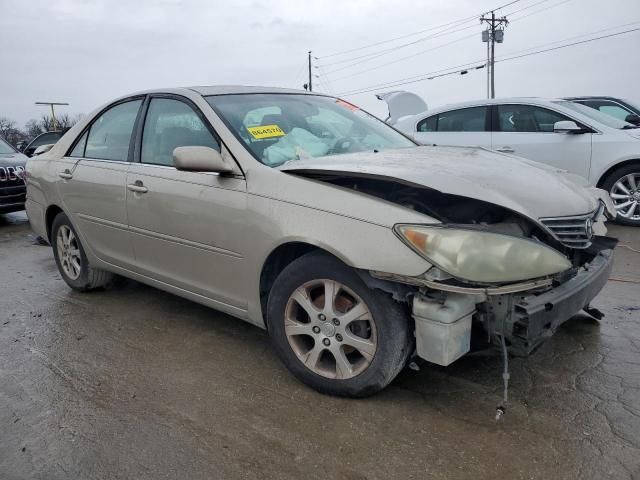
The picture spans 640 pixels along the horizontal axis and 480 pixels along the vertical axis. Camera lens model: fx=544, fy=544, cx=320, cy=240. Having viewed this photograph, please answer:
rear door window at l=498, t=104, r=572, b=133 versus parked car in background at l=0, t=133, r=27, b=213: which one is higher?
rear door window at l=498, t=104, r=572, b=133

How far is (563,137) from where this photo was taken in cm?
681

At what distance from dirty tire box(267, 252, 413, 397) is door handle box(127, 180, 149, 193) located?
129 cm

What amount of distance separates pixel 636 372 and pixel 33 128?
2107 inches

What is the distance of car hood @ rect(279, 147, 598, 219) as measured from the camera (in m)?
2.47

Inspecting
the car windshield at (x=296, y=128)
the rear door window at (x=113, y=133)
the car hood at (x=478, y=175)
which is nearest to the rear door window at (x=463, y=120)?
the car windshield at (x=296, y=128)

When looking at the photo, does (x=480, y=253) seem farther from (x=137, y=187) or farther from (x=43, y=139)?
(x=43, y=139)

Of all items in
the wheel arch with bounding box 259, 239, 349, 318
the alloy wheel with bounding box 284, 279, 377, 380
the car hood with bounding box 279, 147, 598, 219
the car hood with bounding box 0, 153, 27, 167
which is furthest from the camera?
the car hood with bounding box 0, 153, 27, 167

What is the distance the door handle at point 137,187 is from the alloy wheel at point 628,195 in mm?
5625

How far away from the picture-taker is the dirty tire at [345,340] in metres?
2.47

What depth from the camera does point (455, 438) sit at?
2.39 meters

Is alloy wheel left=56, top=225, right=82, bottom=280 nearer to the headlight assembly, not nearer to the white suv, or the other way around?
the headlight assembly

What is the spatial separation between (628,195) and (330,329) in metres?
5.54

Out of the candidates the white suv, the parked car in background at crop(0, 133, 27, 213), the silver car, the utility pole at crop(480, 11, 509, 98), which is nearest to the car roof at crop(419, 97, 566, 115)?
the white suv

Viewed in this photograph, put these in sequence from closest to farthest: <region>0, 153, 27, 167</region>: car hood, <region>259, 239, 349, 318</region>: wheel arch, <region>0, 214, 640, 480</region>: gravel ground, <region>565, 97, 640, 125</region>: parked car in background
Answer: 1. <region>0, 214, 640, 480</region>: gravel ground
2. <region>259, 239, 349, 318</region>: wheel arch
3. <region>565, 97, 640, 125</region>: parked car in background
4. <region>0, 153, 27, 167</region>: car hood
